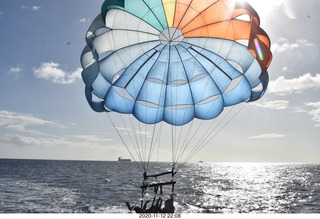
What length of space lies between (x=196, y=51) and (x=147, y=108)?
11.9 ft

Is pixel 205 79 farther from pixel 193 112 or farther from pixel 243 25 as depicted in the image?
pixel 243 25

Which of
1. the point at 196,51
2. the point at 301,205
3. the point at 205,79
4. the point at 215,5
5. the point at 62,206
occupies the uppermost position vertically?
the point at 215,5

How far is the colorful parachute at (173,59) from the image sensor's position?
11.6 meters

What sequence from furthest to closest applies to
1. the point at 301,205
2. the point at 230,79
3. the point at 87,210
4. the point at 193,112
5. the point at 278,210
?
1. the point at 301,205
2. the point at 278,210
3. the point at 87,210
4. the point at 193,112
5. the point at 230,79

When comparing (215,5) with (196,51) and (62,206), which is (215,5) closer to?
(196,51)

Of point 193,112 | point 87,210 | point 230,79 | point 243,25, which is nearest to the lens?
point 243,25

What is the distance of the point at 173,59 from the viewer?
13.3 metres

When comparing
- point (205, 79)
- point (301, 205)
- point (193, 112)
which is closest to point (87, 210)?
point (193, 112)

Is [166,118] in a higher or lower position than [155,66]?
lower

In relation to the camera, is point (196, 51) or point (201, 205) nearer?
point (196, 51)

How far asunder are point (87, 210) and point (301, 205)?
1960cm

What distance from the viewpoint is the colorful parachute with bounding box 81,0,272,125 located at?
1163 centimetres

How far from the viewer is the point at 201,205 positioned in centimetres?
2450

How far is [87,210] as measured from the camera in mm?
20094
